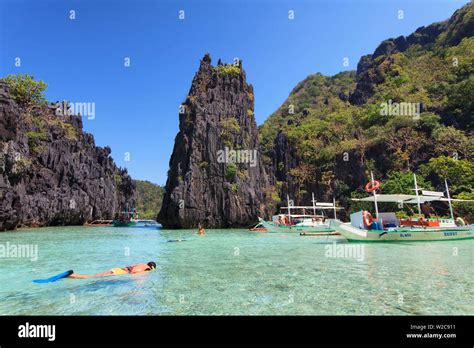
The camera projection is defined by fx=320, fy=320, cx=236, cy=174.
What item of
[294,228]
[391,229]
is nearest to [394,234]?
[391,229]

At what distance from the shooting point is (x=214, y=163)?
61781mm

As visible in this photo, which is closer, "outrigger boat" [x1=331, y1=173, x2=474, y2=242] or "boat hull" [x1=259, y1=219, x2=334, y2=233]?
"outrigger boat" [x1=331, y1=173, x2=474, y2=242]

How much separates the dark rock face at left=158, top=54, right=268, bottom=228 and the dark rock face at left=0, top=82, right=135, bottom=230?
24.0 m

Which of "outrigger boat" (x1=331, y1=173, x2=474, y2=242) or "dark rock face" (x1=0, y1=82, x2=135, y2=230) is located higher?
"dark rock face" (x1=0, y1=82, x2=135, y2=230)

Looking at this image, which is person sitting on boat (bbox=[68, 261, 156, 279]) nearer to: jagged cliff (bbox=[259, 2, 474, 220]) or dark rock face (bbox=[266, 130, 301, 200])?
jagged cliff (bbox=[259, 2, 474, 220])

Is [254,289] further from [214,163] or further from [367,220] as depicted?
[214,163]

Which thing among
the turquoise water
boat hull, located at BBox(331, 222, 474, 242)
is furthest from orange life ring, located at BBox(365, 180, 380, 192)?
the turquoise water

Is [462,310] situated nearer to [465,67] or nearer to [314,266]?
[314,266]

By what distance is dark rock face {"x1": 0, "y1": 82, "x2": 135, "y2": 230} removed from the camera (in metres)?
45.5

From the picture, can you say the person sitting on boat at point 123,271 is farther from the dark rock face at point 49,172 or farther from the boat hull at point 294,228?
the dark rock face at point 49,172

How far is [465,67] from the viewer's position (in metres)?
65.1

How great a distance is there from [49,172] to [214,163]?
3650cm
